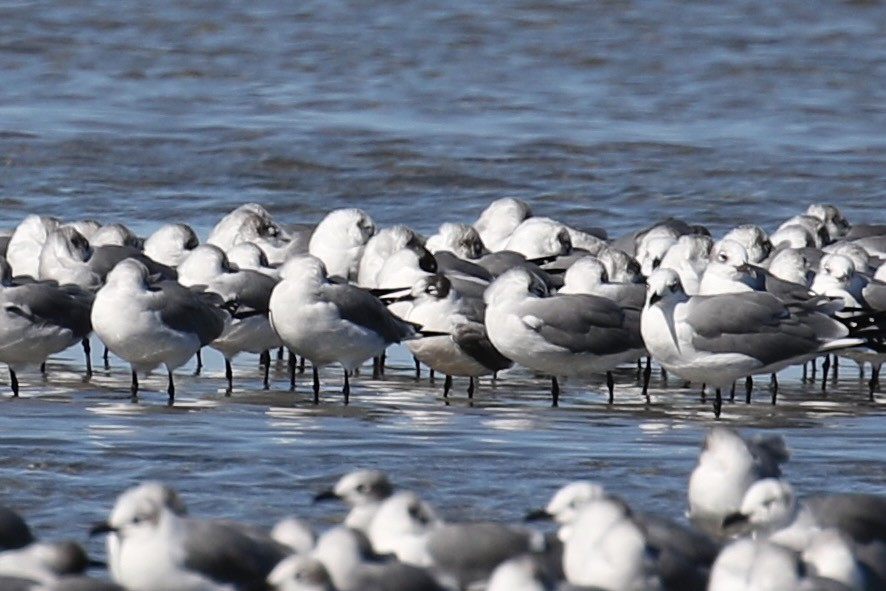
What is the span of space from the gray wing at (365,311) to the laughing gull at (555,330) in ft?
1.80

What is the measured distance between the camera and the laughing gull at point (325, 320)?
1282cm

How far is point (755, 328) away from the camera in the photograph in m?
12.7

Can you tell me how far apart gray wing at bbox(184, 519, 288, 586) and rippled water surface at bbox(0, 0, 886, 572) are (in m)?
1.80

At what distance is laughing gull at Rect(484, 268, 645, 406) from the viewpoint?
12.7 metres

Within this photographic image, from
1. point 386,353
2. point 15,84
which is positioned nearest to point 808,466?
point 386,353

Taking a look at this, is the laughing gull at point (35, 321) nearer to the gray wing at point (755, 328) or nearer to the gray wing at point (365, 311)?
the gray wing at point (365, 311)

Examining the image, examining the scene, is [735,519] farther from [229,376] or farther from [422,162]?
[422,162]

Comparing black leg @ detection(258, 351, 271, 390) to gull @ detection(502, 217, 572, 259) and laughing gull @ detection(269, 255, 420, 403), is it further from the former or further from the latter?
gull @ detection(502, 217, 572, 259)

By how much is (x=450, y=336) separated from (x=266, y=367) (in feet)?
4.04

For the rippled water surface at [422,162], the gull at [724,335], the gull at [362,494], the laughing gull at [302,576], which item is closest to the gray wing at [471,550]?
the gull at [362,494]

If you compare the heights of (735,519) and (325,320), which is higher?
(325,320)

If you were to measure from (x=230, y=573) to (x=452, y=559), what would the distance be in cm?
75

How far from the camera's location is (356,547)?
23.7 feet

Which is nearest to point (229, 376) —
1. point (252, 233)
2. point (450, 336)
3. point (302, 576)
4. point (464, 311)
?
point (450, 336)
